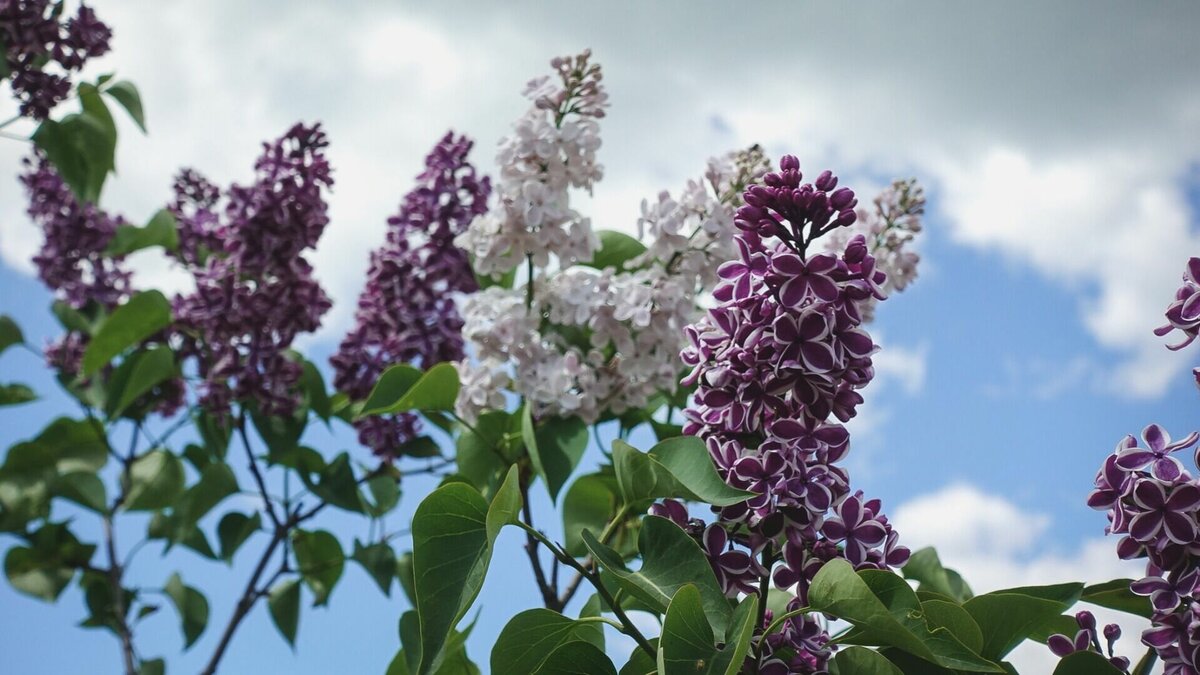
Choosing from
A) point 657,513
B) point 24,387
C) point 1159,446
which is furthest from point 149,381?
point 1159,446

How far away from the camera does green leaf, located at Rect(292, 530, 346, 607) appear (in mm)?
1865

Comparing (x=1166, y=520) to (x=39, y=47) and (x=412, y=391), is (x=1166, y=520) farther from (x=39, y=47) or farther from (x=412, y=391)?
(x=39, y=47)

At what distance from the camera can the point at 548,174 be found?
128cm

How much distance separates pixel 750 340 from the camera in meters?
0.64

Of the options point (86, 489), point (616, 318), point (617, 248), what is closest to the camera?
point (616, 318)

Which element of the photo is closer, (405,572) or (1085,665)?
(1085,665)

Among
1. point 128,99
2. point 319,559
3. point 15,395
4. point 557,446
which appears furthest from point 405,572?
point 15,395

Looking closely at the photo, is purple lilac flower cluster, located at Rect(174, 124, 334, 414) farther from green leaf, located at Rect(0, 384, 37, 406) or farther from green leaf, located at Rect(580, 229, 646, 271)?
green leaf, located at Rect(0, 384, 37, 406)

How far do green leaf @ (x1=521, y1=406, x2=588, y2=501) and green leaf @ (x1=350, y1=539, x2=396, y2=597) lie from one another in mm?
556

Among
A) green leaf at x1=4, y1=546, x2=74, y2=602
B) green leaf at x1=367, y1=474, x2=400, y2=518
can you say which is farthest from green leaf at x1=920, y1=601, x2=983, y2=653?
green leaf at x1=4, y1=546, x2=74, y2=602

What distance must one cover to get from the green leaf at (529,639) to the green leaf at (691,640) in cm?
12

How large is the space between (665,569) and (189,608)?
165cm

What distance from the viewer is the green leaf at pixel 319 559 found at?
1.87 m

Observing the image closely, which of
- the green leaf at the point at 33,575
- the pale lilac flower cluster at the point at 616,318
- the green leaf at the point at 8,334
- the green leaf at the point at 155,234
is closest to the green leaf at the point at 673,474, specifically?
the pale lilac flower cluster at the point at 616,318
